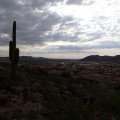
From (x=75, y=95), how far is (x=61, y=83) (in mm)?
5570

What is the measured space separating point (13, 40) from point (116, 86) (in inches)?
406

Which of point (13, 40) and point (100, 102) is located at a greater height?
point (13, 40)

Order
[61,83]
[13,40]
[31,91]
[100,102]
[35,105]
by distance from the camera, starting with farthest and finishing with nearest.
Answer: [61,83] < [13,40] < [31,91] < [100,102] < [35,105]

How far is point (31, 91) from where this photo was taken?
21.6 meters

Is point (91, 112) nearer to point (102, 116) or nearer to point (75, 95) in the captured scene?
point (102, 116)

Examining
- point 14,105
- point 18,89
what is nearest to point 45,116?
point 14,105

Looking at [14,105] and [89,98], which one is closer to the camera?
[14,105]

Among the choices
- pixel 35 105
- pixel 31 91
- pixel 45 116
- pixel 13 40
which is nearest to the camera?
pixel 45 116

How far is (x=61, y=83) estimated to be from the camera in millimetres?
27625

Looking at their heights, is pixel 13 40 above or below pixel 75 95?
above

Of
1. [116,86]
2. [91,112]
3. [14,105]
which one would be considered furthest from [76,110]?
[116,86]

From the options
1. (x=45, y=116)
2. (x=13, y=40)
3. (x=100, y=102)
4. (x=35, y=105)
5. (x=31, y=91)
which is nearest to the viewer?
(x=45, y=116)

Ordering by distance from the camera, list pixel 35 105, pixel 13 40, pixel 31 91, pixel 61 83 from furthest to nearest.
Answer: pixel 61 83 → pixel 13 40 → pixel 31 91 → pixel 35 105

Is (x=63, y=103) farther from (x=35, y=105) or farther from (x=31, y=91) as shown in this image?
(x=31, y=91)
